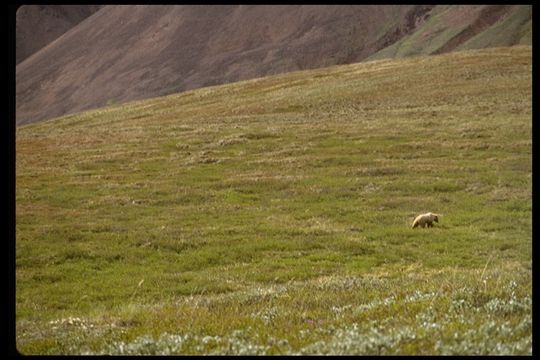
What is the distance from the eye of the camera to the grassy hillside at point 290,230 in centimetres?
1034

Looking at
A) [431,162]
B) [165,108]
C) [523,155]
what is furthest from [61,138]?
[523,155]

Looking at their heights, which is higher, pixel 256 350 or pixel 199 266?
pixel 256 350

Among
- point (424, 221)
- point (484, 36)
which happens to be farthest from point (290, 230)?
point (484, 36)

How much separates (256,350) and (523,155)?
130ft

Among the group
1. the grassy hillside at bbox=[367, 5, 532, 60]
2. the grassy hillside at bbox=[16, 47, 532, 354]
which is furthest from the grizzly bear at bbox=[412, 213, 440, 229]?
the grassy hillside at bbox=[367, 5, 532, 60]

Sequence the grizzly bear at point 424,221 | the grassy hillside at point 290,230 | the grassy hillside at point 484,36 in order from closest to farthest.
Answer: the grassy hillside at point 290,230
the grizzly bear at point 424,221
the grassy hillside at point 484,36

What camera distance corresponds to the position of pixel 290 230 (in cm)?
2992

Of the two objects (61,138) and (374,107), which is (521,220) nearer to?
(374,107)

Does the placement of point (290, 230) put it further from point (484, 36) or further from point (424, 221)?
point (484, 36)

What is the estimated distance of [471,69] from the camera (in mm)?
88688

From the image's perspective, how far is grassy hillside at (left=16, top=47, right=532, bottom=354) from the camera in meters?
10.3

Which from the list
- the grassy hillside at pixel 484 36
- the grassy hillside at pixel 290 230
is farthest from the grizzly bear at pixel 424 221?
the grassy hillside at pixel 484 36

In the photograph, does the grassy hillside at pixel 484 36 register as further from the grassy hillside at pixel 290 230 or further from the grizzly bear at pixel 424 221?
the grizzly bear at pixel 424 221

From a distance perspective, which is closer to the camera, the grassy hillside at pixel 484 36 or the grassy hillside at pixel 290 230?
the grassy hillside at pixel 290 230
